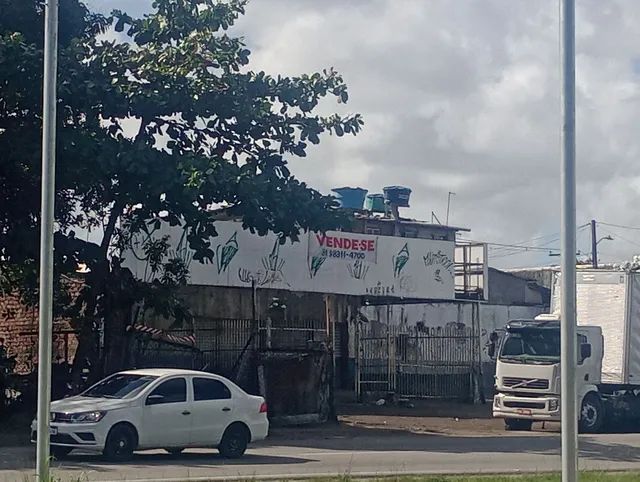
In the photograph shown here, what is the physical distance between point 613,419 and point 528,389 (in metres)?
2.84

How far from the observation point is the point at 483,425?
33.3 meters

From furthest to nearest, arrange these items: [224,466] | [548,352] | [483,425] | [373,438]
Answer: [483,425]
[548,352]
[373,438]
[224,466]

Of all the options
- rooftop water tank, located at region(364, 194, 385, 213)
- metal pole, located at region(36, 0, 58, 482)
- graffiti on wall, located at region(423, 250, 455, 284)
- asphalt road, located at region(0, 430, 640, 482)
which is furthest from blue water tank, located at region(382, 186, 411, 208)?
metal pole, located at region(36, 0, 58, 482)

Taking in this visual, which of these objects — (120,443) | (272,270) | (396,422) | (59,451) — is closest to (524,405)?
(396,422)

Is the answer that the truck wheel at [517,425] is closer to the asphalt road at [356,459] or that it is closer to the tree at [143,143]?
the asphalt road at [356,459]

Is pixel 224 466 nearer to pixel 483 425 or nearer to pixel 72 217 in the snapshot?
pixel 72 217

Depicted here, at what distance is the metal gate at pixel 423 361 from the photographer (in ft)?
131

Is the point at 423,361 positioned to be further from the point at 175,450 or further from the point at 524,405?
the point at 175,450

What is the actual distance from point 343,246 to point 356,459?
15359mm

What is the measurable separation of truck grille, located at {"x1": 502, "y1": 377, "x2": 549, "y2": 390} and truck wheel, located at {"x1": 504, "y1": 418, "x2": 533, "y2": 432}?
59.8 inches

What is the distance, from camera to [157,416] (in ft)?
68.6

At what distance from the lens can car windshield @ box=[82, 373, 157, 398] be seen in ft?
69.5

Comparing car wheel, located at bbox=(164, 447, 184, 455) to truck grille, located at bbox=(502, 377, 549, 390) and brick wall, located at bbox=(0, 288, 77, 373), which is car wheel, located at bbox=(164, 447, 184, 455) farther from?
truck grille, located at bbox=(502, 377, 549, 390)

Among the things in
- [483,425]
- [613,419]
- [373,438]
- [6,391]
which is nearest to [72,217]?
[6,391]
